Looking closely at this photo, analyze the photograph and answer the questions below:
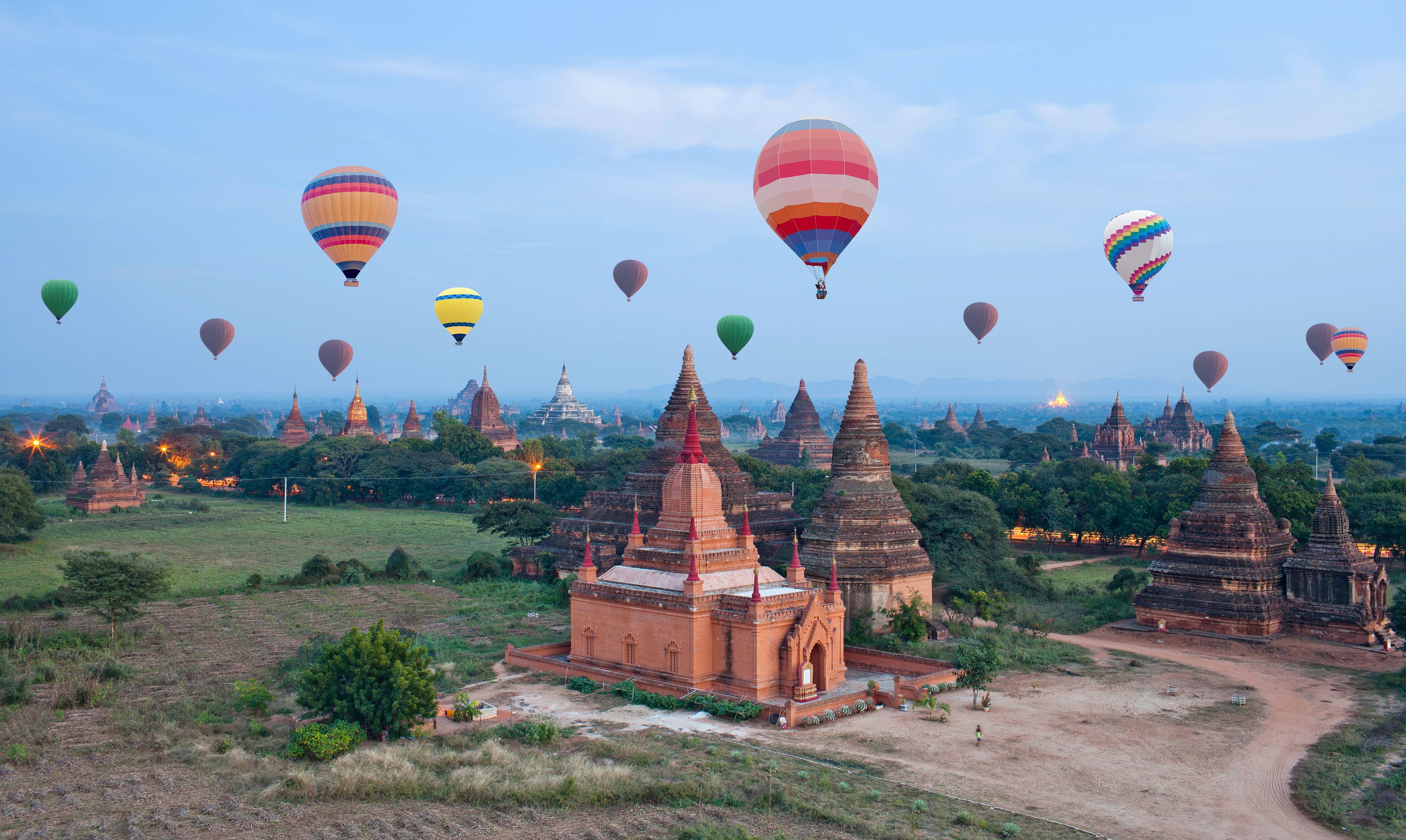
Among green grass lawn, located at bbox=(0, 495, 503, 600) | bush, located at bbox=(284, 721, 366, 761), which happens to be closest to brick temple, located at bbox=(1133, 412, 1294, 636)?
bush, located at bbox=(284, 721, 366, 761)

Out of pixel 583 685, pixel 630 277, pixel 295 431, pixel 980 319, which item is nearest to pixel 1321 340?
pixel 980 319

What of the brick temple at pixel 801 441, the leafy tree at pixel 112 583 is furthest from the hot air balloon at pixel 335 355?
the leafy tree at pixel 112 583

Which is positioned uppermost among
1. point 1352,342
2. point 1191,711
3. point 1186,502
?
point 1352,342

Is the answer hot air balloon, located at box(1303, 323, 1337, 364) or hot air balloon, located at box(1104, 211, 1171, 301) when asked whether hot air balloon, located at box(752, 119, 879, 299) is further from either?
hot air balloon, located at box(1303, 323, 1337, 364)

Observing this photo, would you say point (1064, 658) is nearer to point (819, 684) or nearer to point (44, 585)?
point (819, 684)

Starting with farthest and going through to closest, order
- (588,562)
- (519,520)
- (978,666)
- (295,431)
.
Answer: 1. (295,431)
2. (519,520)
3. (588,562)
4. (978,666)

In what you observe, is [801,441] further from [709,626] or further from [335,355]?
[709,626]

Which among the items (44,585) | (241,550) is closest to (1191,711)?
(44,585)
